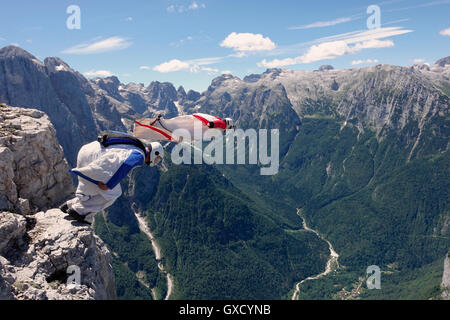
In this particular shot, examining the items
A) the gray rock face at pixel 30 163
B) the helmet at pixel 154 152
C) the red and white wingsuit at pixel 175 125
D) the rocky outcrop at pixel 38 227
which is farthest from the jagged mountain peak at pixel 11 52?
the helmet at pixel 154 152

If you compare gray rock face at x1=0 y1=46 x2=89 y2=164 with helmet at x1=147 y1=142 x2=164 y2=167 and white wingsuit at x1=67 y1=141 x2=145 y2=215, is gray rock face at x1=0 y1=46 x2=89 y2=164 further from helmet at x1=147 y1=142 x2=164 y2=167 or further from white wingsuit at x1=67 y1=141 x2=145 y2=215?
helmet at x1=147 y1=142 x2=164 y2=167

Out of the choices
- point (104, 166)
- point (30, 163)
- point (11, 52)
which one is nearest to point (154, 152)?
point (104, 166)

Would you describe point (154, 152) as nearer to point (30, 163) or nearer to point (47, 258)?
point (47, 258)

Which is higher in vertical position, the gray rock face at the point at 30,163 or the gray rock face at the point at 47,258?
the gray rock face at the point at 30,163

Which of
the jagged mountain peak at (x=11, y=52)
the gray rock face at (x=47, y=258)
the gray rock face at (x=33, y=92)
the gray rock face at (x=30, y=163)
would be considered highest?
the jagged mountain peak at (x=11, y=52)

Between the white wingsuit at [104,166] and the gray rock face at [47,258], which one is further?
the white wingsuit at [104,166]

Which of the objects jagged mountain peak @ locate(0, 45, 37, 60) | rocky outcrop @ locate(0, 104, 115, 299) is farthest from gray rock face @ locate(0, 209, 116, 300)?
jagged mountain peak @ locate(0, 45, 37, 60)

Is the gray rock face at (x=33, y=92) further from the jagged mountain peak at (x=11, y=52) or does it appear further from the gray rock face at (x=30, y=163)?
the gray rock face at (x=30, y=163)
